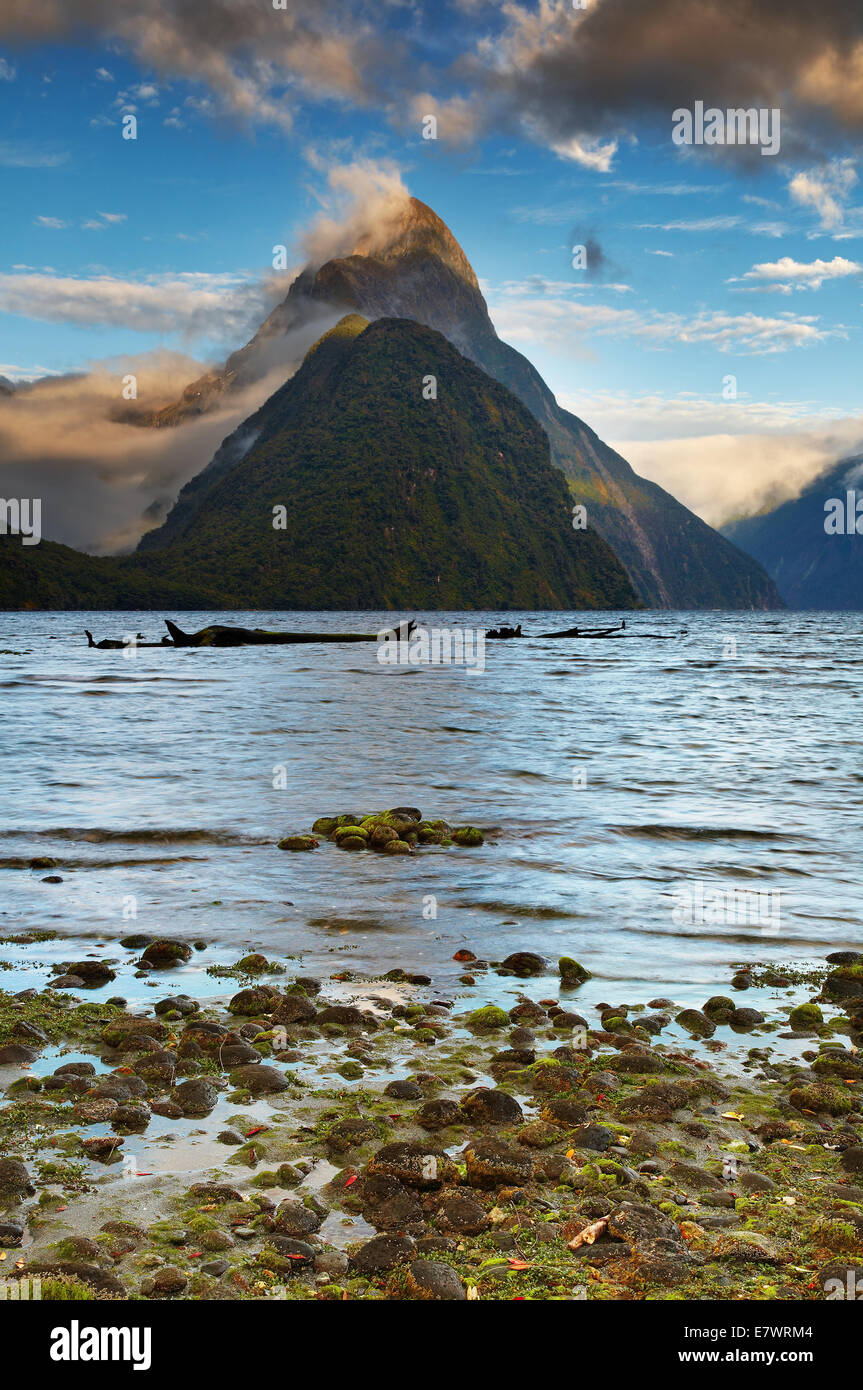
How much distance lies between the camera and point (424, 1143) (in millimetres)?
5391

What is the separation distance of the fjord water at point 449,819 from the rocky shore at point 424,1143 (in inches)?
46.1

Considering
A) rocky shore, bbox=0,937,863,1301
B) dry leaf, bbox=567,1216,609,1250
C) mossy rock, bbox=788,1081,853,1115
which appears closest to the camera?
rocky shore, bbox=0,937,863,1301

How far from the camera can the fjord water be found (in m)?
9.72

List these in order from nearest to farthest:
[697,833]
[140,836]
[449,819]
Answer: [140,836] < [697,833] < [449,819]

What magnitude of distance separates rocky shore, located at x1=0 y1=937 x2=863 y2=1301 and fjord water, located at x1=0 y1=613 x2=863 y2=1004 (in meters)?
1.17

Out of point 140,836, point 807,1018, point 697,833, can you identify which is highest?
point 140,836

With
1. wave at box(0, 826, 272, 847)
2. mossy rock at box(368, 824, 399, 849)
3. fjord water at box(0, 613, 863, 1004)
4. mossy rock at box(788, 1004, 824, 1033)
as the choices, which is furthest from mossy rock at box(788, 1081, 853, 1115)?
wave at box(0, 826, 272, 847)

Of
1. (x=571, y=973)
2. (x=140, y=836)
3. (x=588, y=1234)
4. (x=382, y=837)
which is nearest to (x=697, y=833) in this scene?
(x=382, y=837)

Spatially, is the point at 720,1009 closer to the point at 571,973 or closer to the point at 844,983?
the point at 571,973

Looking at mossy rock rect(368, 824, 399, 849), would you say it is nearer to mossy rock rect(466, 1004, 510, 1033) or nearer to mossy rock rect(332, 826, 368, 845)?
mossy rock rect(332, 826, 368, 845)

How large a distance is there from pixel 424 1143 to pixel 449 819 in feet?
33.8

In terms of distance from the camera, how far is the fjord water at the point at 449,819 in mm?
9719

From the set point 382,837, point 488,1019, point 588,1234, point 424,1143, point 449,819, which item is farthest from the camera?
point 449,819

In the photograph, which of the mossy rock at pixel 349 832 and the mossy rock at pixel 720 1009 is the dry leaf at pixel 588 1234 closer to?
the mossy rock at pixel 720 1009
